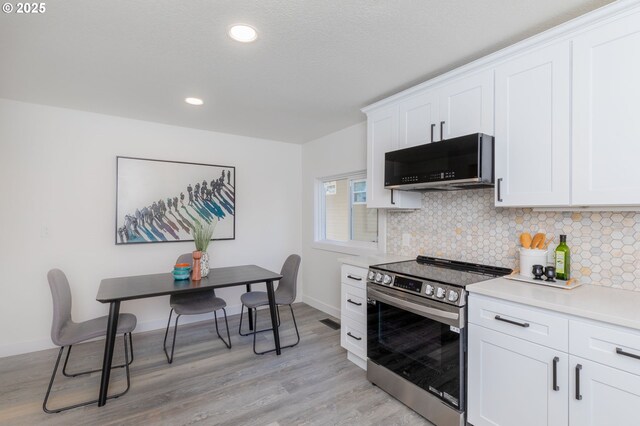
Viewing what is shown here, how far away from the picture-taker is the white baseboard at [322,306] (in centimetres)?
396

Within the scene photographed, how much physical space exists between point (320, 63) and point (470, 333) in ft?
6.82

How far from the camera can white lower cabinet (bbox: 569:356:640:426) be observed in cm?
127

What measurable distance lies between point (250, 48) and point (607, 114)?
2087 millimetres

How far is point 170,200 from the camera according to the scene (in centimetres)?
365

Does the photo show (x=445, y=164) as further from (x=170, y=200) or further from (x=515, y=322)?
(x=170, y=200)

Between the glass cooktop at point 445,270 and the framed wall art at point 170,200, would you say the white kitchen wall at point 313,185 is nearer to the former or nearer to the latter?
the framed wall art at point 170,200

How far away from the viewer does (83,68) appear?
88.4 inches

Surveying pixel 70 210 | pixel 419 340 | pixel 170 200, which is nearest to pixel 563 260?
pixel 419 340

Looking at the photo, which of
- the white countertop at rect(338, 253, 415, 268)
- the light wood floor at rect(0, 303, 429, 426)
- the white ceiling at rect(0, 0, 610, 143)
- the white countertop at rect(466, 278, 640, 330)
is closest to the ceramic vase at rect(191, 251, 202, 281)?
the light wood floor at rect(0, 303, 429, 426)

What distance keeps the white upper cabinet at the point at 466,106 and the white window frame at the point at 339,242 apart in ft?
4.07

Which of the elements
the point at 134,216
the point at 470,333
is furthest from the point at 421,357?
the point at 134,216

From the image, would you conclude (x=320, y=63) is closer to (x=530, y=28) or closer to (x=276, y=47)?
(x=276, y=47)

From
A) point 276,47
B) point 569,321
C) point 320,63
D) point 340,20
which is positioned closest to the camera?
point 569,321

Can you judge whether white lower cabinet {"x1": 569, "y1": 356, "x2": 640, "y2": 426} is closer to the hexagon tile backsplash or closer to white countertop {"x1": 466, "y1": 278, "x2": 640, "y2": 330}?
white countertop {"x1": 466, "y1": 278, "x2": 640, "y2": 330}
